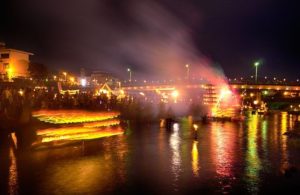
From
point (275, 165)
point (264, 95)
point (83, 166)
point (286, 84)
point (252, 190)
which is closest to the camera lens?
point (252, 190)

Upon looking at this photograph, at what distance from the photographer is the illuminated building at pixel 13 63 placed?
68.9m

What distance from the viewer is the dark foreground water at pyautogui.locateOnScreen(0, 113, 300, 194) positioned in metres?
15.7

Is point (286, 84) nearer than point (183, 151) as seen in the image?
No

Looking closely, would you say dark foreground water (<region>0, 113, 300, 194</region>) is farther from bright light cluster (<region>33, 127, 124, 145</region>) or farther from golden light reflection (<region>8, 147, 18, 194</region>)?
bright light cluster (<region>33, 127, 124, 145</region>)

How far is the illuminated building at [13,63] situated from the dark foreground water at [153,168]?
155 feet

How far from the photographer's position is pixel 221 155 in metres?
23.2

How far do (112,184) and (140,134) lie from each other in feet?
55.6

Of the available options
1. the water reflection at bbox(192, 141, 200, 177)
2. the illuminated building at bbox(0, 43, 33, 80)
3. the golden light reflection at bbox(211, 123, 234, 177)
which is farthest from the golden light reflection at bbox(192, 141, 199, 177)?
the illuminated building at bbox(0, 43, 33, 80)

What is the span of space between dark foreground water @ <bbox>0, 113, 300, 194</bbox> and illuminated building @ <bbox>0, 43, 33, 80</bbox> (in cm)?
4724

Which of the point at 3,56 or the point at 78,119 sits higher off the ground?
the point at 3,56

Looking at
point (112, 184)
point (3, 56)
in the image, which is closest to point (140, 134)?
point (112, 184)

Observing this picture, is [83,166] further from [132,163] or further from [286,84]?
[286,84]

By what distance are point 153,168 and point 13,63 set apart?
5891cm

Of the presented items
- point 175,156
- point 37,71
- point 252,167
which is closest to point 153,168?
point 175,156
